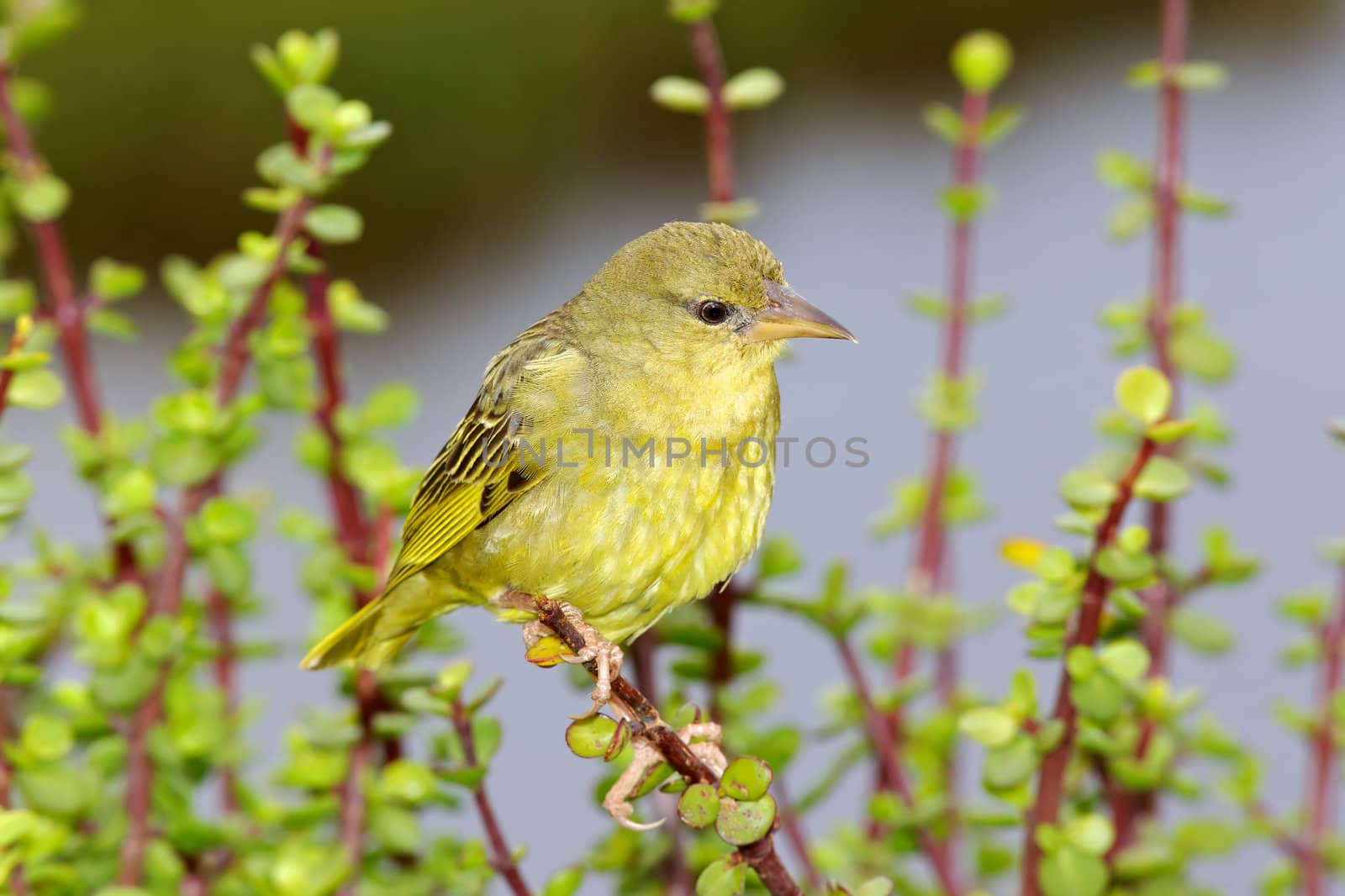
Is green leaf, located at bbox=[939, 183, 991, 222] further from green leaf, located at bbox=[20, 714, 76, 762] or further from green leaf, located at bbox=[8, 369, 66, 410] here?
green leaf, located at bbox=[20, 714, 76, 762]

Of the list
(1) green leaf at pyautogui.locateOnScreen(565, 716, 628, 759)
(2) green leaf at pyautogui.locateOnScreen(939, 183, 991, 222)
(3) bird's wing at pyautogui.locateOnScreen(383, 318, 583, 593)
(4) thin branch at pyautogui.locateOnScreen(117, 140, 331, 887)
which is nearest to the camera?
(1) green leaf at pyautogui.locateOnScreen(565, 716, 628, 759)

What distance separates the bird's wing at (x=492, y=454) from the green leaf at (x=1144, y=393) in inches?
27.8

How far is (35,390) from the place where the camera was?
4.79 feet

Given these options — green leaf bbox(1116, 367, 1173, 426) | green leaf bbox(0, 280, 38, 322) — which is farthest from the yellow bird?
green leaf bbox(0, 280, 38, 322)

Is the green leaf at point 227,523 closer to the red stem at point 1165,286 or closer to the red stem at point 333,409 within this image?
the red stem at point 333,409

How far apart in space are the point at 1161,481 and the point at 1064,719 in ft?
0.89

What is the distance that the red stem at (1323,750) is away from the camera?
5.96 ft

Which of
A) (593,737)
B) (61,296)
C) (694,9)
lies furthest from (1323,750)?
(61,296)

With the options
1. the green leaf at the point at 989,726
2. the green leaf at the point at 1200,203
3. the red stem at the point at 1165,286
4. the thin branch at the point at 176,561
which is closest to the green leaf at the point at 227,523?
the thin branch at the point at 176,561

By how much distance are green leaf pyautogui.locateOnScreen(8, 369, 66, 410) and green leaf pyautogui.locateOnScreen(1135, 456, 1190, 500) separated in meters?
0.96

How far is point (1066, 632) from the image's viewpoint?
1.50 metres

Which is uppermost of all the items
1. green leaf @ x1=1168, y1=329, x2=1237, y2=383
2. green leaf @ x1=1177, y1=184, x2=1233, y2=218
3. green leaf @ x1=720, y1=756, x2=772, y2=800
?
green leaf @ x1=1177, y1=184, x2=1233, y2=218

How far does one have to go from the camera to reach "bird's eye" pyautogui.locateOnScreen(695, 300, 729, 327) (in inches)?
70.3

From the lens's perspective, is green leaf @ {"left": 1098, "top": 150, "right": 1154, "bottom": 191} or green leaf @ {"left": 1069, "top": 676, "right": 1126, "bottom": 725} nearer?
green leaf @ {"left": 1069, "top": 676, "right": 1126, "bottom": 725}
